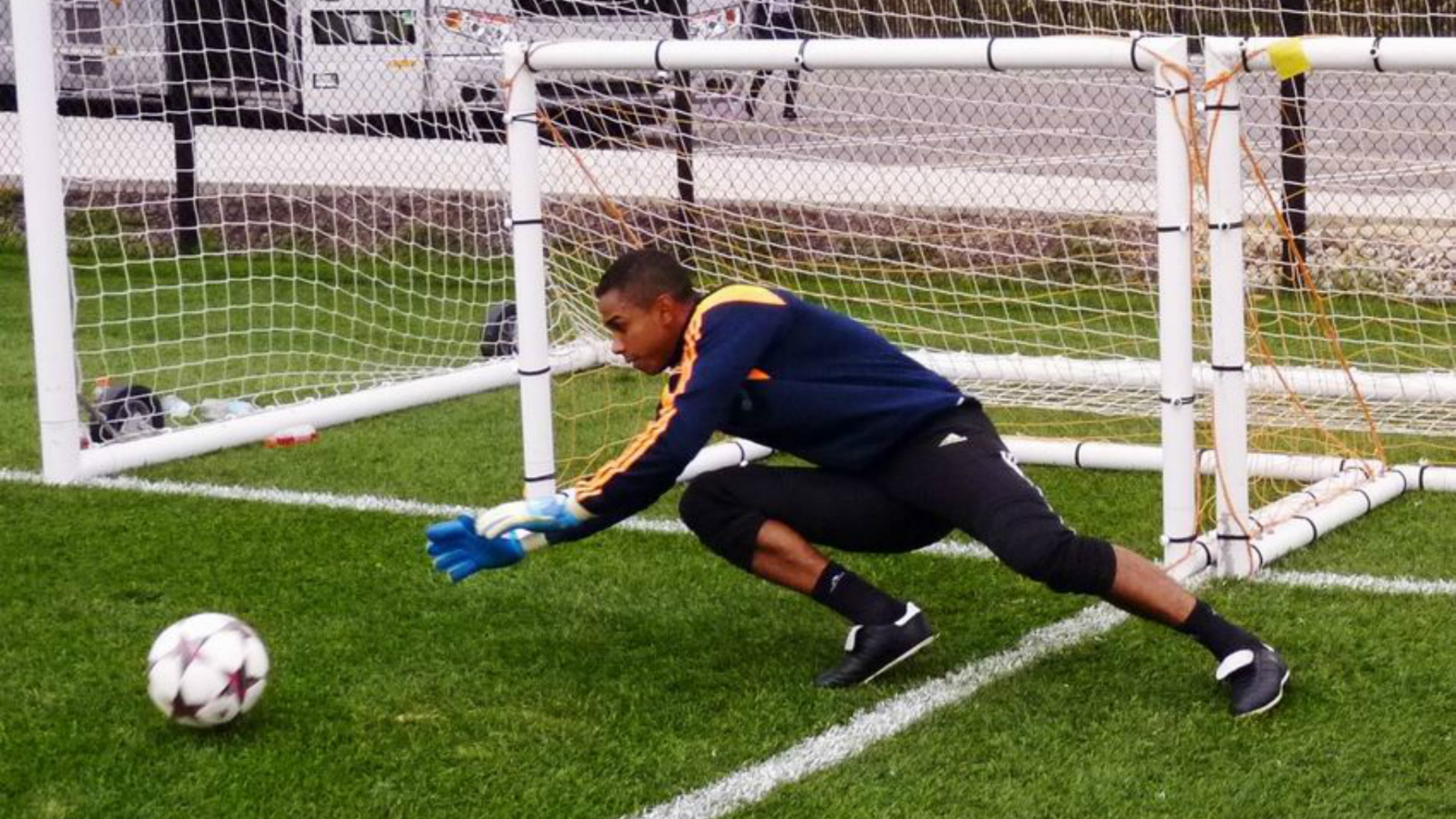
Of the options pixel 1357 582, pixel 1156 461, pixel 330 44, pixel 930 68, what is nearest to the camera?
pixel 1357 582

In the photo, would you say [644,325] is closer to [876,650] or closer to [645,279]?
[645,279]

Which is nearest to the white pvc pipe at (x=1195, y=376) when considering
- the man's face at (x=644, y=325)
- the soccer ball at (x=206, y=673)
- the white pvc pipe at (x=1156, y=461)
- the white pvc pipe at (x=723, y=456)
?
the white pvc pipe at (x=1156, y=461)

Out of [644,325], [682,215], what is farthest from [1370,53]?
[682,215]

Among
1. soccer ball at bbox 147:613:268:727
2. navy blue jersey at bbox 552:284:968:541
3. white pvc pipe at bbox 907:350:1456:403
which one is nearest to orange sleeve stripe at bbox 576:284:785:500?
navy blue jersey at bbox 552:284:968:541

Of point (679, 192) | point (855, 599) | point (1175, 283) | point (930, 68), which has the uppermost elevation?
point (930, 68)

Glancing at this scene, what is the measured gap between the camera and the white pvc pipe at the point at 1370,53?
5.75 meters

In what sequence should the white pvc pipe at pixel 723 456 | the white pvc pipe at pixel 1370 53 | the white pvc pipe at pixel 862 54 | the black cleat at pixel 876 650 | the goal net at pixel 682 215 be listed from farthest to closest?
the goal net at pixel 682 215, the white pvc pipe at pixel 723 456, the white pvc pipe at pixel 862 54, the white pvc pipe at pixel 1370 53, the black cleat at pixel 876 650

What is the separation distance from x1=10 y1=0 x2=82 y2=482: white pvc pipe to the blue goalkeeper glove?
10.7ft

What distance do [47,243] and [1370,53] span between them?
4.65m

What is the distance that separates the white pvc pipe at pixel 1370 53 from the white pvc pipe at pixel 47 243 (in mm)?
4281

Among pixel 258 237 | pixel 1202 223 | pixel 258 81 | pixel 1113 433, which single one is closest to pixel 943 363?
pixel 1113 433

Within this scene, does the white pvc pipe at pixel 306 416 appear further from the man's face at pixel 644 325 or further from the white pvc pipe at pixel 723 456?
the man's face at pixel 644 325

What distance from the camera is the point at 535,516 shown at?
4.98 metres

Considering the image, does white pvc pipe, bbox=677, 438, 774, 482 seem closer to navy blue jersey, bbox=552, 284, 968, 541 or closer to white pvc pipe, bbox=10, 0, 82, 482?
white pvc pipe, bbox=10, 0, 82, 482
